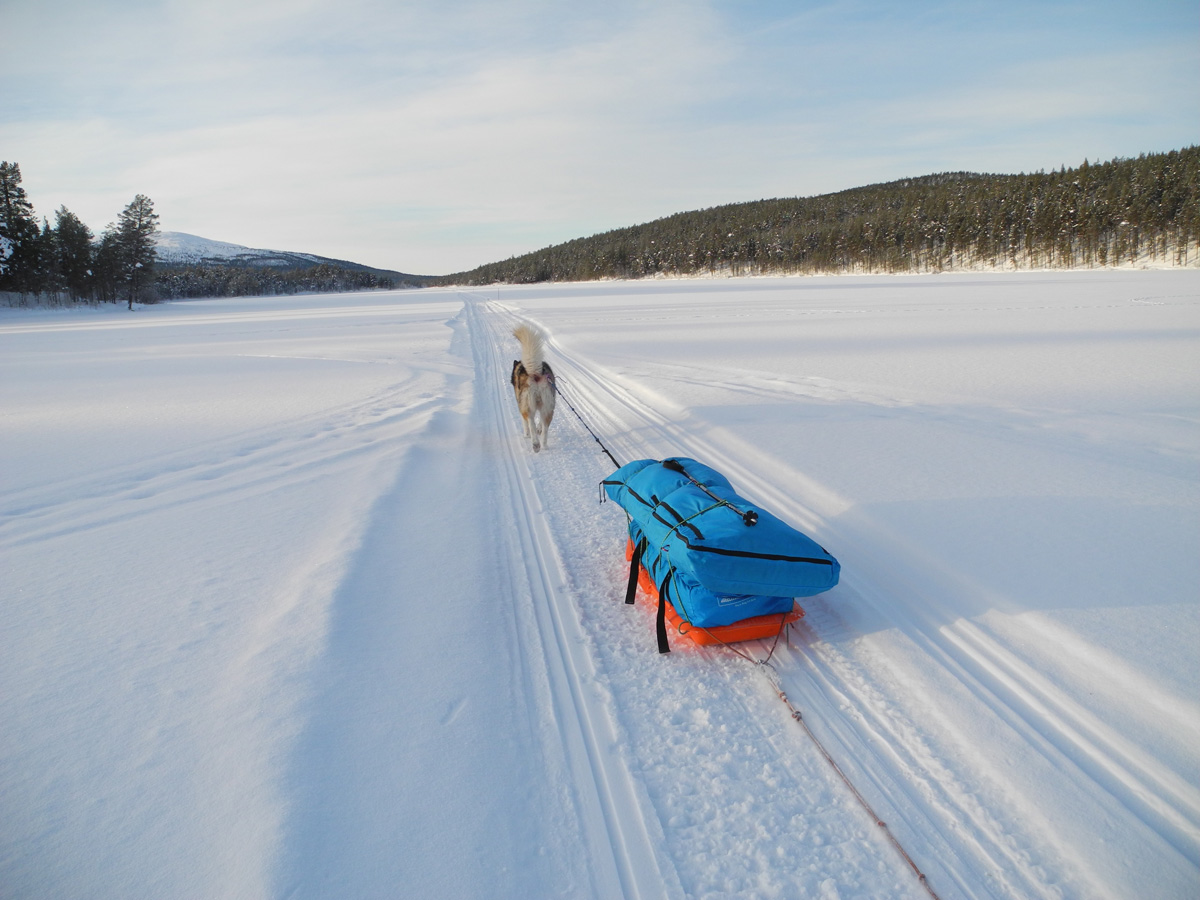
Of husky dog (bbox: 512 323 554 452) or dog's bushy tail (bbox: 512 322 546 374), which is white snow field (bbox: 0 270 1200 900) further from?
dog's bushy tail (bbox: 512 322 546 374)

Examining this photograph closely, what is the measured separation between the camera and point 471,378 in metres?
11.1

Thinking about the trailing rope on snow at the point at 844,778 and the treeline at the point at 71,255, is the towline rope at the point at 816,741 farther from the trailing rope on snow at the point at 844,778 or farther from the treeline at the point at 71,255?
the treeline at the point at 71,255

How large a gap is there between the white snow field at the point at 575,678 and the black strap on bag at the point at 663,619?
0.07 metres

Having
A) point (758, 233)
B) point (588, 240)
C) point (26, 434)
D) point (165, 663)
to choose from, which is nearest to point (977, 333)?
point (165, 663)

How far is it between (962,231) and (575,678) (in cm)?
6969

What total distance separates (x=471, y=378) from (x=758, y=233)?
265 feet

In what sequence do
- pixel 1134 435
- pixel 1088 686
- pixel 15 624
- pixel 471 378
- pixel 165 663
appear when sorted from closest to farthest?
pixel 1088 686, pixel 165 663, pixel 15 624, pixel 1134 435, pixel 471 378

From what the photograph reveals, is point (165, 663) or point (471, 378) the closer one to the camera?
point (165, 663)

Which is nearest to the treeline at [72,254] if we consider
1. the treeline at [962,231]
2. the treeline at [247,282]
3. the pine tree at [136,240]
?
the pine tree at [136,240]

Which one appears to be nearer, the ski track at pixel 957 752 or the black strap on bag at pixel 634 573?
→ the ski track at pixel 957 752

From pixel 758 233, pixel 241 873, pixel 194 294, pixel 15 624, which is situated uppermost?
pixel 758 233

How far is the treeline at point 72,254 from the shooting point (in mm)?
38750

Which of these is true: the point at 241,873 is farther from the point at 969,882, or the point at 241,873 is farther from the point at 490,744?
the point at 969,882

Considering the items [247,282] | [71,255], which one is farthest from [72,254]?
[247,282]
